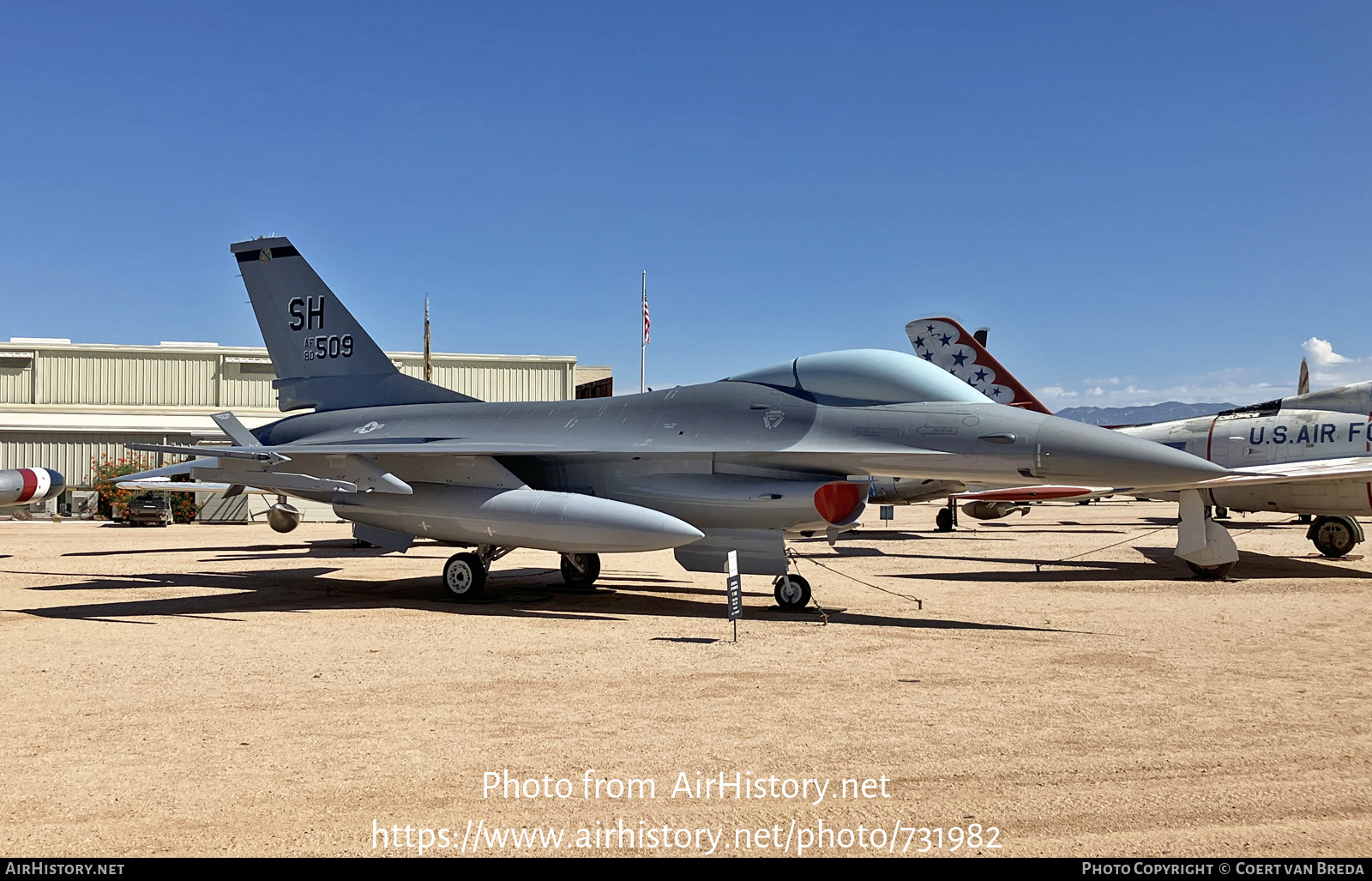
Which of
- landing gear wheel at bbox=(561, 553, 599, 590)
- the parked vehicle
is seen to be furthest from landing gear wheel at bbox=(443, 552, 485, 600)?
the parked vehicle

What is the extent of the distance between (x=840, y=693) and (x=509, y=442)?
690 cm

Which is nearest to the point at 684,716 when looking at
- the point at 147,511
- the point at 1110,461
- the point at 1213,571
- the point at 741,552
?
the point at 741,552

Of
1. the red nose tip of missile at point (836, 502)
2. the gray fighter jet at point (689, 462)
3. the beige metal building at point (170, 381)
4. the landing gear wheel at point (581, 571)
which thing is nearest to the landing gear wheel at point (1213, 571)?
the gray fighter jet at point (689, 462)

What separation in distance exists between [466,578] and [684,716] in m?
6.88

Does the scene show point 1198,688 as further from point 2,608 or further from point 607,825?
point 2,608

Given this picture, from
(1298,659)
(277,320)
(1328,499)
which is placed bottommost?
(1298,659)

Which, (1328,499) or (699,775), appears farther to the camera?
(1328,499)

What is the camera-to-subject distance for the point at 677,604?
12.0m

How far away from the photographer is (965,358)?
814 inches

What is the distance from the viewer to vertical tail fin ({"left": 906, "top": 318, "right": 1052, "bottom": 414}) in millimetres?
19703

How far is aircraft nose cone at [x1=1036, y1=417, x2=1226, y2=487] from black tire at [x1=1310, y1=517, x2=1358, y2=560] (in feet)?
36.2

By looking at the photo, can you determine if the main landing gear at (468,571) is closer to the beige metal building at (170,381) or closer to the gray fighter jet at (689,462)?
the gray fighter jet at (689,462)

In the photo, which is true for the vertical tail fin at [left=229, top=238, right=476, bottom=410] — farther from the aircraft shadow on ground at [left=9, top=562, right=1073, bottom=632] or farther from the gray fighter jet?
the aircraft shadow on ground at [left=9, top=562, right=1073, bottom=632]

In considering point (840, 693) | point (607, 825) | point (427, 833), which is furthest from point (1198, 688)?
point (427, 833)
